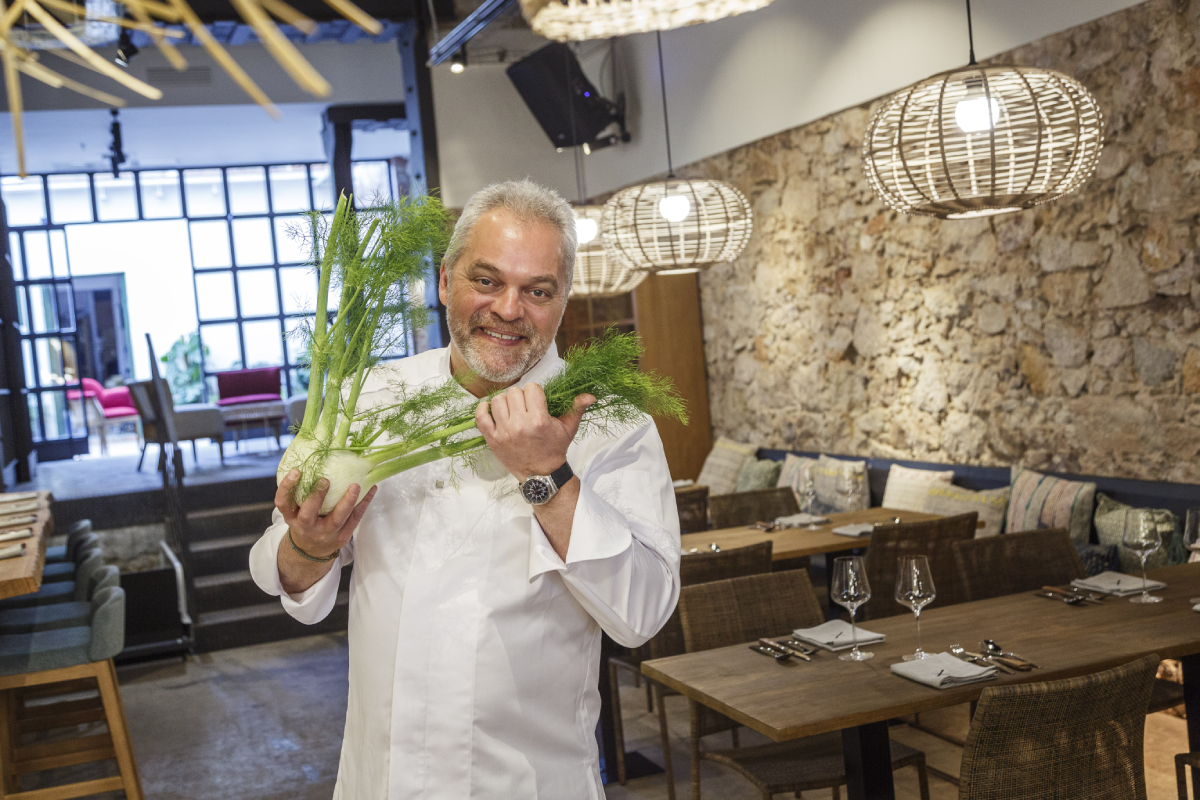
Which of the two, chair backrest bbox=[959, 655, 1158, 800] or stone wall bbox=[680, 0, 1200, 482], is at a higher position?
stone wall bbox=[680, 0, 1200, 482]

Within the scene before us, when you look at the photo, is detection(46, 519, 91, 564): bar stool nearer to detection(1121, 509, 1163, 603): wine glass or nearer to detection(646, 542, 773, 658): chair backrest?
detection(646, 542, 773, 658): chair backrest

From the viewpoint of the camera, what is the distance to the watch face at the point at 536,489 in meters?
1.31

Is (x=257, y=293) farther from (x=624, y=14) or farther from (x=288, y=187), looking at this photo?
(x=624, y=14)

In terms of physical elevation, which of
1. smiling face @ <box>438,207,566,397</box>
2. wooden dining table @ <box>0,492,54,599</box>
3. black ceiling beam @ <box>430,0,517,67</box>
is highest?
black ceiling beam @ <box>430,0,517,67</box>

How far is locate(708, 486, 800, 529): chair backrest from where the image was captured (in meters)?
5.64

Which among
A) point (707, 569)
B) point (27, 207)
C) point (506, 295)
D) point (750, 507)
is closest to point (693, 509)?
point (750, 507)

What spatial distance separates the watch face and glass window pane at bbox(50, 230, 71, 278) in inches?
532

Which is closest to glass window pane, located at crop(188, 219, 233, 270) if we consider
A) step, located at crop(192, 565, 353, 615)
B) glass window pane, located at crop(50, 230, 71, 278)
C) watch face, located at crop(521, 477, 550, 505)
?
glass window pane, located at crop(50, 230, 71, 278)

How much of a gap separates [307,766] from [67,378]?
1020 cm

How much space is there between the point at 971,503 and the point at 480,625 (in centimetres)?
450

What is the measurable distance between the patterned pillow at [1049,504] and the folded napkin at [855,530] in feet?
2.11

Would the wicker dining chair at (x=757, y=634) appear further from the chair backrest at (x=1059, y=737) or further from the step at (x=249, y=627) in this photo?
the step at (x=249, y=627)

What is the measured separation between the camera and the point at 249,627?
6809mm

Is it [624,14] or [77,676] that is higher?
[624,14]
